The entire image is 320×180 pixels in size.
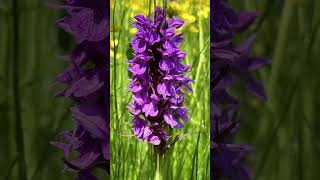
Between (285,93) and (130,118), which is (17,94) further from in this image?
(285,93)

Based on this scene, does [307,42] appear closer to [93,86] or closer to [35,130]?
[93,86]

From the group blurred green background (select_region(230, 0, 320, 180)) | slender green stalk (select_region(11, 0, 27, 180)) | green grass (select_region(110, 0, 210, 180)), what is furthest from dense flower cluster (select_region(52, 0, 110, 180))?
blurred green background (select_region(230, 0, 320, 180))

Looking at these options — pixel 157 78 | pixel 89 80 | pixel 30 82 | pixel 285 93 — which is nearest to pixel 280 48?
pixel 285 93

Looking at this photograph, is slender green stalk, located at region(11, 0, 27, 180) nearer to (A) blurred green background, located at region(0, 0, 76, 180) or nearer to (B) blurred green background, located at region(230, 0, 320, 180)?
(A) blurred green background, located at region(0, 0, 76, 180)

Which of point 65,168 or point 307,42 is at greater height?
point 307,42

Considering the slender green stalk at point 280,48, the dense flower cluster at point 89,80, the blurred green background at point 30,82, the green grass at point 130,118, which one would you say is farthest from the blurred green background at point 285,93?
the blurred green background at point 30,82

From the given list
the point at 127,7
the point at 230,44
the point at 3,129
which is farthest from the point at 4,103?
the point at 230,44
